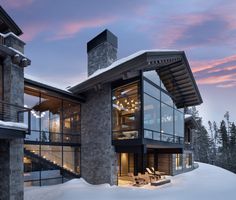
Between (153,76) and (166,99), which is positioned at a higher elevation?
(153,76)

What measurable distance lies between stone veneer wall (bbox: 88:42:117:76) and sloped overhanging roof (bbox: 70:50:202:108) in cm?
260

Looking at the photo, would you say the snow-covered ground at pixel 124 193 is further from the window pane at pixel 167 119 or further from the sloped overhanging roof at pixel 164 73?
the sloped overhanging roof at pixel 164 73

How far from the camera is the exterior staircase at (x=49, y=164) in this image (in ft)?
48.6

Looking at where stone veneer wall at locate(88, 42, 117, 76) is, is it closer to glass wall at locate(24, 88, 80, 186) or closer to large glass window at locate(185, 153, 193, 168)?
glass wall at locate(24, 88, 80, 186)

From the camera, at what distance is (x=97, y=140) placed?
17172 millimetres

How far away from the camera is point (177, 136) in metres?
20.9

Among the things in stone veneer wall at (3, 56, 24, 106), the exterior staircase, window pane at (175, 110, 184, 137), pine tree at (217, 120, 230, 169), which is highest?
stone veneer wall at (3, 56, 24, 106)

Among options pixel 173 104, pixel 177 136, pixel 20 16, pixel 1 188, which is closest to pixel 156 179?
pixel 177 136

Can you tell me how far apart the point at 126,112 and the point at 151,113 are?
1.67 meters

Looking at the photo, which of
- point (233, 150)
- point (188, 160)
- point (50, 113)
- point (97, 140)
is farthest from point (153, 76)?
point (233, 150)

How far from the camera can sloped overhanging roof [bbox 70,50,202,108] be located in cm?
1419

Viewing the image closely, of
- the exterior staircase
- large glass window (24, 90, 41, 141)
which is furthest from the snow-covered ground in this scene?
large glass window (24, 90, 41, 141)

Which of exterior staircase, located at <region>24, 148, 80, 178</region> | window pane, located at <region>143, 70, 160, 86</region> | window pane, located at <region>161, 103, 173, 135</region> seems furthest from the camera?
window pane, located at <region>161, 103, 173, 135</region>

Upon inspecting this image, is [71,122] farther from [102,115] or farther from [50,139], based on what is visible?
[102,115]
